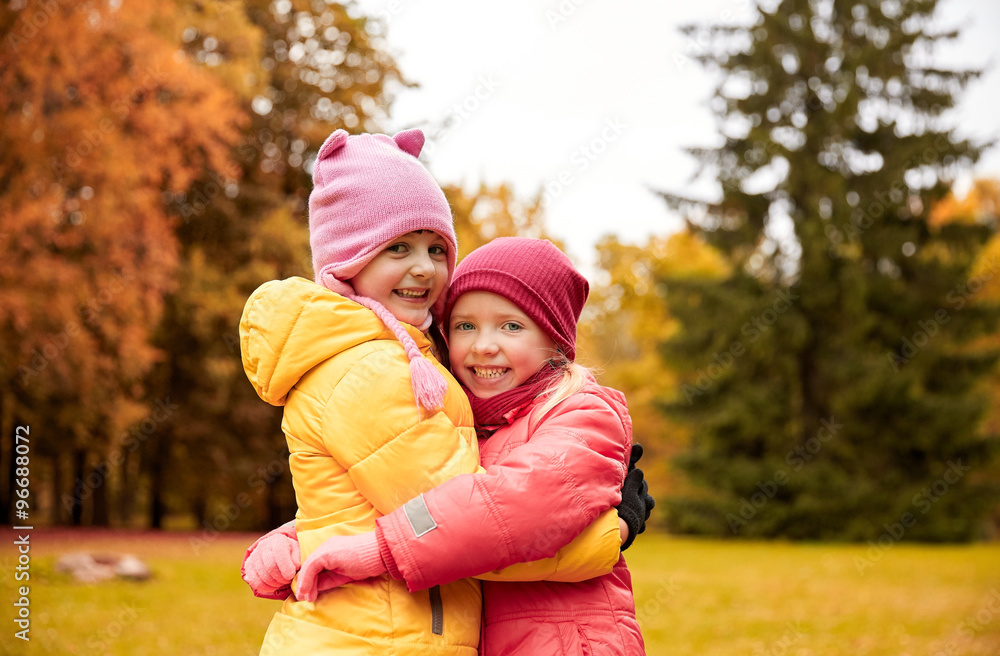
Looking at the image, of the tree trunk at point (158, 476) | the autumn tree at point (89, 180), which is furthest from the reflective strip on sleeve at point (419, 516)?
the tree trunk at point (158, 476)

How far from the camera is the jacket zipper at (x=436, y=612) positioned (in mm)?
2197

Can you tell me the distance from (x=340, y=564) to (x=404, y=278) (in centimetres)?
81

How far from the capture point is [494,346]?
2523 millimetres

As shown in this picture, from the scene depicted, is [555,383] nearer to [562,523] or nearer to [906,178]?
[562,523]

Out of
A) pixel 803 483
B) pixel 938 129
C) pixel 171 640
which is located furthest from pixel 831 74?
pixel 171 640

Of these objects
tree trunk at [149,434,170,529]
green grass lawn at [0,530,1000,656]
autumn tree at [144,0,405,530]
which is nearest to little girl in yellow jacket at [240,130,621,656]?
green grass lawn at [0,530,1000,656]

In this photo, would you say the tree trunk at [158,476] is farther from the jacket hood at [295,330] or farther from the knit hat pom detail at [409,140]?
the jacket hood at [295,330]

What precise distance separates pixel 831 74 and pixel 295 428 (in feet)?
79.8

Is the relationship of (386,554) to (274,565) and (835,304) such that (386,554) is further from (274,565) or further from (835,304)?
(835,304)

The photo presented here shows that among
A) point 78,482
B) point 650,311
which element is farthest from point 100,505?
point 650,311

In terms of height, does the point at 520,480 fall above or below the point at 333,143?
below

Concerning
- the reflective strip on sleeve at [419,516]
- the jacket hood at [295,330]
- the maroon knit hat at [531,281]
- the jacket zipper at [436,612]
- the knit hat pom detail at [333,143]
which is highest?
the knit hat pom detail at [333,143]

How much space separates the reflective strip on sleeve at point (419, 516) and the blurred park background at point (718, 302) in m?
11.3

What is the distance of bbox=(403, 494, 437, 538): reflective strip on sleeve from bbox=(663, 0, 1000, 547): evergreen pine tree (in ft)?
71.1
